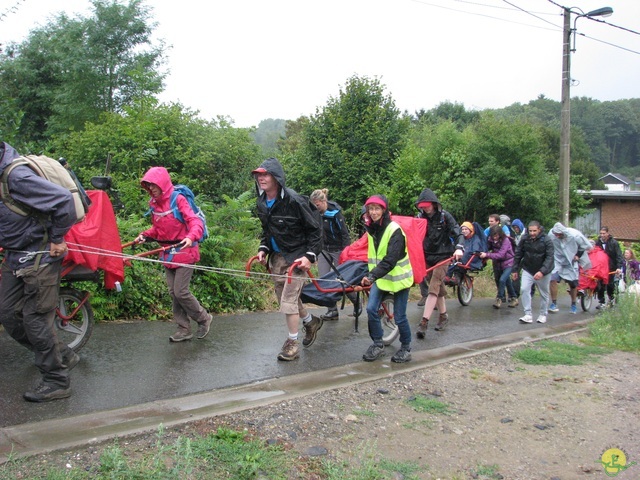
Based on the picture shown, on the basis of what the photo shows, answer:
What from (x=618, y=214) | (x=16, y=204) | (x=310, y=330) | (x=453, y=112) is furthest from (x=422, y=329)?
(x=453, y=112)

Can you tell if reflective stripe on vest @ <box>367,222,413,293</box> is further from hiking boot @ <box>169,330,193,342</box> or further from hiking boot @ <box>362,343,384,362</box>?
hiking boot @ <box>169,330,193,342</box>

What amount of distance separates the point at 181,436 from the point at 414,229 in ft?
13.3

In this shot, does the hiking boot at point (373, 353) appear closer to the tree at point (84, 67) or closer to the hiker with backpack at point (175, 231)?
the hiker with backpack at point (175, 231)

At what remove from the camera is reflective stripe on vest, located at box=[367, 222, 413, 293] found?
674 cm

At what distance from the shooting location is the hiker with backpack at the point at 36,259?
4.48 metres

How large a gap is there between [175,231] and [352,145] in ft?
40.5

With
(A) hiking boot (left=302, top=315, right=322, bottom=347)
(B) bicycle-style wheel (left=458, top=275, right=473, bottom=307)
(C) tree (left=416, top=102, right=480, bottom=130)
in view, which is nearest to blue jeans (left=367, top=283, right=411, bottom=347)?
(A) hiking boot (left=302, top=315, right=322, bottom=347)

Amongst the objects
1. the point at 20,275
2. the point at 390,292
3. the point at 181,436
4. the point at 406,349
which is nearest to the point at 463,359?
the point at 406,349

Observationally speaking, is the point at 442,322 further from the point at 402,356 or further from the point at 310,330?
the point at 310,330

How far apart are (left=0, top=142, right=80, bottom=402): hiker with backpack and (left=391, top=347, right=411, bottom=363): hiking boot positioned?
3.62 metres

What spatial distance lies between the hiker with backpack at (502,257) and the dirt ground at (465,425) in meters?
5.51

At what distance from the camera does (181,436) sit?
420 centimetres

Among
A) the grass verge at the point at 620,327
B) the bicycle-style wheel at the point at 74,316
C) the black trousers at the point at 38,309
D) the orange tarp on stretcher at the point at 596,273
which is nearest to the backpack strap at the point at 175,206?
the bicycle-style wheel at the point at 74,316

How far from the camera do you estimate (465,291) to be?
40.4ft
